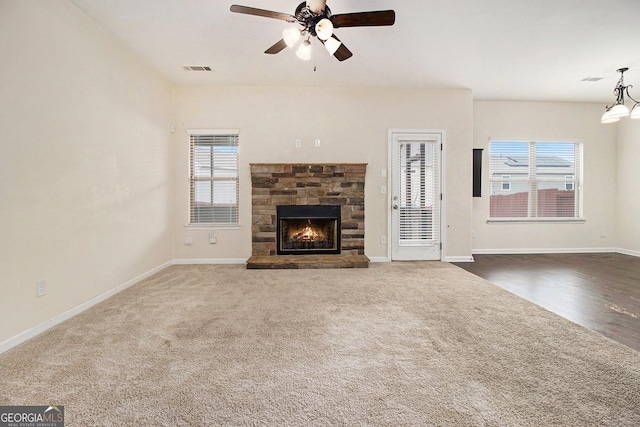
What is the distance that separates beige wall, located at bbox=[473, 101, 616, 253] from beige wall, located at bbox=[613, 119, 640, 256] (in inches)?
3.6

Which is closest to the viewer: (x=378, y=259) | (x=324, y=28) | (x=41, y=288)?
(x=324, y=28)

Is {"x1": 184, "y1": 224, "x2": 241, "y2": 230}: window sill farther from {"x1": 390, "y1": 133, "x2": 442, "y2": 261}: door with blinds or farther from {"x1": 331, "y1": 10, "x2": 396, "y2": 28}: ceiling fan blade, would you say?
{"x1": 331, "y1": 10, "x2": 396, "y2": 28}: ceiling fan blade

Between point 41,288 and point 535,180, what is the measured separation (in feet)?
23.6

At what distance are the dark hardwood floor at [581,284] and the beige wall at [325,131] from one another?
0.82m

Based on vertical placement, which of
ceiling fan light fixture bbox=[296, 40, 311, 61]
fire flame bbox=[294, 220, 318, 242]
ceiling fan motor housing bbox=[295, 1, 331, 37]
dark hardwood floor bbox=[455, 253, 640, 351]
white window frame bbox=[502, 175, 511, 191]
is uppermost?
ceiling fan motor housing bbox=[295, 1, 331, 37]

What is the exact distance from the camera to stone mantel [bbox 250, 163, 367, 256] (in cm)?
438

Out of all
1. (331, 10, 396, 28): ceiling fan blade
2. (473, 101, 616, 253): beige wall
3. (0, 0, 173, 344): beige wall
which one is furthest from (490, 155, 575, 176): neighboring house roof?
(0, 0, 173, 344): beige wall

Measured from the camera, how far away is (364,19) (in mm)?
2141

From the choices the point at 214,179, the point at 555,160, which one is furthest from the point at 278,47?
the point at 555,160

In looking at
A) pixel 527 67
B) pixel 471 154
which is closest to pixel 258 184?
pixel 471 154

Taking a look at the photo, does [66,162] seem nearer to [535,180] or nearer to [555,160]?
[535,180]

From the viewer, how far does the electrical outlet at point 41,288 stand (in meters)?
2.16

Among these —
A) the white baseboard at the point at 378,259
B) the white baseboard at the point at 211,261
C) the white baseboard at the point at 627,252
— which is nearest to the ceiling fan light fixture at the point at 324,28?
the white baseboard at the point at 378,259

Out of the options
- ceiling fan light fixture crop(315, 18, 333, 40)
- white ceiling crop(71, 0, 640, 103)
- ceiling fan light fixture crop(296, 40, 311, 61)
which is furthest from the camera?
white ceiling crop(71, 0, 640, 103)
